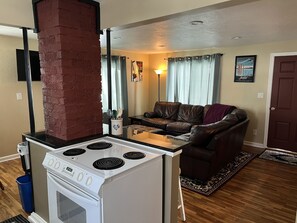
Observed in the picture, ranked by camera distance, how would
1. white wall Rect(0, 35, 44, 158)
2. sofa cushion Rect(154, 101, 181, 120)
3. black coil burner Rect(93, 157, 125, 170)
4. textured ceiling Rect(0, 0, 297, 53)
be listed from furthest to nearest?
sofa cushion Rect(154, 101, 181, 120), white wall Rect(0, 35, 44, 158), textured ceiling Rect(0, 0, 297, 53), black coil burner Rect(93, 157, 125, 170)

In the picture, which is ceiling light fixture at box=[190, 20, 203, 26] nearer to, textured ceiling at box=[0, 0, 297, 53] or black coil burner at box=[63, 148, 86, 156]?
textured ceiling at box=[0, 0, 297, 53]

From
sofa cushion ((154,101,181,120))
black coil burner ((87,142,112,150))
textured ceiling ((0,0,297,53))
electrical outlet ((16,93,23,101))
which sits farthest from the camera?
sofa cushion ((154,101,181,120))

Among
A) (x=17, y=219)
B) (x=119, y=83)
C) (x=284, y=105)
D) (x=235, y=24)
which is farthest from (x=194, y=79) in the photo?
(x=17, y=219)

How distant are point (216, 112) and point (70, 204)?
4231mm

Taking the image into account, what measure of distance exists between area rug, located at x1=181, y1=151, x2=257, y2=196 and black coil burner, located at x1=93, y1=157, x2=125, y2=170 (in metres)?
1.85

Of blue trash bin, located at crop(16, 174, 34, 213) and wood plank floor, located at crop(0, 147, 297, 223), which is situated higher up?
blue trash bin, located at crop(16, 174, 34, 213)

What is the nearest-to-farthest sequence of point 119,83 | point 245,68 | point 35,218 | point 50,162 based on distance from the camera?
point 50,162 < point 35,218 < point 245,68 < point 119,83

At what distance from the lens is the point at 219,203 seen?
2.74 metres

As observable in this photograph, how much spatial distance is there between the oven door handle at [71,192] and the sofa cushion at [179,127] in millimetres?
3799

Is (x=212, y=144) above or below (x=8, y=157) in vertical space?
above

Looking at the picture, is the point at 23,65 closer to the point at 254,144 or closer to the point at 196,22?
the point at 196,22

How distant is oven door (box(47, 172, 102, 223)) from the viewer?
1339 mm

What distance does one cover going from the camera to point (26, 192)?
2.42 m

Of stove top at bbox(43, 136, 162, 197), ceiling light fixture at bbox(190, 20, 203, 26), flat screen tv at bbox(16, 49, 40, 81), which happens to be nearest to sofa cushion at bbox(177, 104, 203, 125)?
ceiling light fixture at bbox(190, 20, 203, 26)
